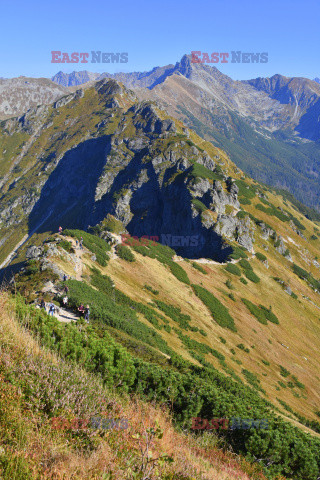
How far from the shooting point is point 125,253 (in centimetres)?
5075

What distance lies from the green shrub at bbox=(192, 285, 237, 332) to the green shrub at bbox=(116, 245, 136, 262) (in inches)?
531

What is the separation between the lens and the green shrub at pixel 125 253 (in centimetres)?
4988

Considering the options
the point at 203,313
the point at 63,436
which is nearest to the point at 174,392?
the point at 63,436

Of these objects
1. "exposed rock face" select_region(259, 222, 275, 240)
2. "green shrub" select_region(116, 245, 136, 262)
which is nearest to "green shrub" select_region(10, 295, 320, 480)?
"green shrub" select_region(116, 245, 136, 262)

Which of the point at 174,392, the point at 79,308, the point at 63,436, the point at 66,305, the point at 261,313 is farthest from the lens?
the point at 261,313

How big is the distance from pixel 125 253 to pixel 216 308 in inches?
737

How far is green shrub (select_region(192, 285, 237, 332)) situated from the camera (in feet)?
160

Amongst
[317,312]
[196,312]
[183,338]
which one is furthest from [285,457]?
[317,312]

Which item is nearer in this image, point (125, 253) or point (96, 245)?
point (96, 245)

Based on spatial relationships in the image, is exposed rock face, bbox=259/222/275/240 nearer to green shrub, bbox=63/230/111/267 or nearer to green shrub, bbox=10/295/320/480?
green shrub, bbox=63/230/111/267

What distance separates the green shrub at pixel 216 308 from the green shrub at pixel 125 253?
13.5 meters

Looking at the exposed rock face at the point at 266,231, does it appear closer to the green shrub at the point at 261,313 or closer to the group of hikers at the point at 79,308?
the green shrub at the point at 261,313

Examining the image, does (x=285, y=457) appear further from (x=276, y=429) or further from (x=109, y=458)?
(x=109, y=458)

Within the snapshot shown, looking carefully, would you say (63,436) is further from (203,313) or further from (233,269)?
(233,269)
